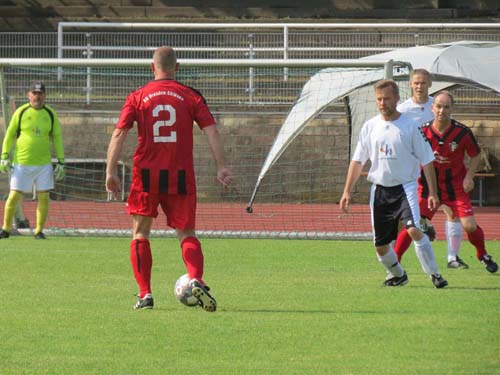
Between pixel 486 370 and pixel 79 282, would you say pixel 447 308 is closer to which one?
pixel 486 370

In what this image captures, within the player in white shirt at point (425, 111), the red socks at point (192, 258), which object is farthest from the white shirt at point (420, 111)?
the red socks at point (192, 258)

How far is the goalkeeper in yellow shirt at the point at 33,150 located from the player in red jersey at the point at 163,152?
774 centimetres

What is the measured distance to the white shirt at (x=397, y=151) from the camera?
11352mm

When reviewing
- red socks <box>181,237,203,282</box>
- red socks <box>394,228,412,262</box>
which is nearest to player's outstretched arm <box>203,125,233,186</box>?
red socks <box>181,237,203,282</box>

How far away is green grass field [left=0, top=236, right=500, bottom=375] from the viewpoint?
25.0 ft

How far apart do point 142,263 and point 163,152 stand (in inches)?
34.6

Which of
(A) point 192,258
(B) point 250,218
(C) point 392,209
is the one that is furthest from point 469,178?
(B) point 250,218

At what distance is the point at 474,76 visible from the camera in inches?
876

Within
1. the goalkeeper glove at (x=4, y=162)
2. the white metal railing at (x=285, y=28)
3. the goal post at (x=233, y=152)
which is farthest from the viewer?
the white metal railing at (x=285, y=28)

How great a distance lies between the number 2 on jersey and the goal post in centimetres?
1091

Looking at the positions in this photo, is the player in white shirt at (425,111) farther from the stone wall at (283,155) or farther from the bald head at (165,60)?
the stone wall at (283,155)

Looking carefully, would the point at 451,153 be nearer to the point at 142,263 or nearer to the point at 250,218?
the point at 142,263

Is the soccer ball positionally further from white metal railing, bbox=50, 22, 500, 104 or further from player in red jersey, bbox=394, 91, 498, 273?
white metal railing, bbox=50, 22, 500, 104

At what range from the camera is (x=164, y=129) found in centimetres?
1014
